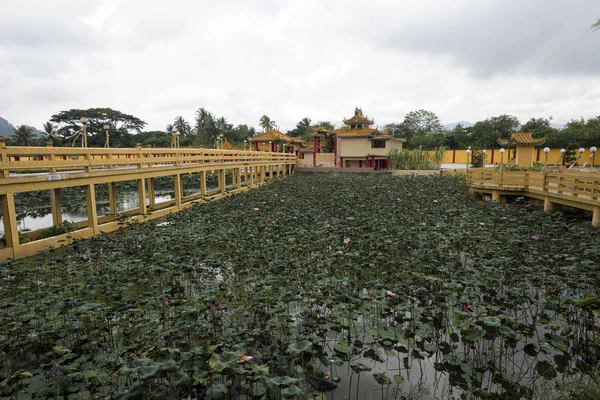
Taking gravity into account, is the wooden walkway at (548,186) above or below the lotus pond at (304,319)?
above

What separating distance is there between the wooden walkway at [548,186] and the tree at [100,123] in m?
47.7

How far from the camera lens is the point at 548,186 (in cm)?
1130

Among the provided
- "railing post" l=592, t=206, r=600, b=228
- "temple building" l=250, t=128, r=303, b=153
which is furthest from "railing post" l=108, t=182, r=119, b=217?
"temple building" l=250, t=128, r=303, b=153

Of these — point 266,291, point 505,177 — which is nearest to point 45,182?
point 266,291

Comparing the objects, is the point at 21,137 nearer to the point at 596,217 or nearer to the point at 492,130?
the point at 596,217

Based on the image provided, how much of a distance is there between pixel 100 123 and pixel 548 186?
62.9 metres

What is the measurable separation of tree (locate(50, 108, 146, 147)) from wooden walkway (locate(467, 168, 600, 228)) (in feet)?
157

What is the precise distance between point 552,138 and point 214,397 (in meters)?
41.2

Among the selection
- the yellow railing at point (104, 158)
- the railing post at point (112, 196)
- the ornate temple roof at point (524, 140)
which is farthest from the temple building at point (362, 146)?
the railing post at point (112, 196)

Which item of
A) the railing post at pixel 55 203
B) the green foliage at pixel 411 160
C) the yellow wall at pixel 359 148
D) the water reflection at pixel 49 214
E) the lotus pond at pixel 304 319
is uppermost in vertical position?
the yellow wall at pixel 359 148

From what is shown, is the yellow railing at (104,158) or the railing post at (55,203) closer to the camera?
the yellow railing at (104,158)

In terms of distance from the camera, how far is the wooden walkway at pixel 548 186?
29.5 feet

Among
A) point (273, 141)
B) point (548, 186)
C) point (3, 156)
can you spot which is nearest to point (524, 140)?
point (548, 186)

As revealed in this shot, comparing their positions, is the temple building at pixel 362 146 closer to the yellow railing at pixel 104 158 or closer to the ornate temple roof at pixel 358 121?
the ornate temple roof at pixel 358 121
